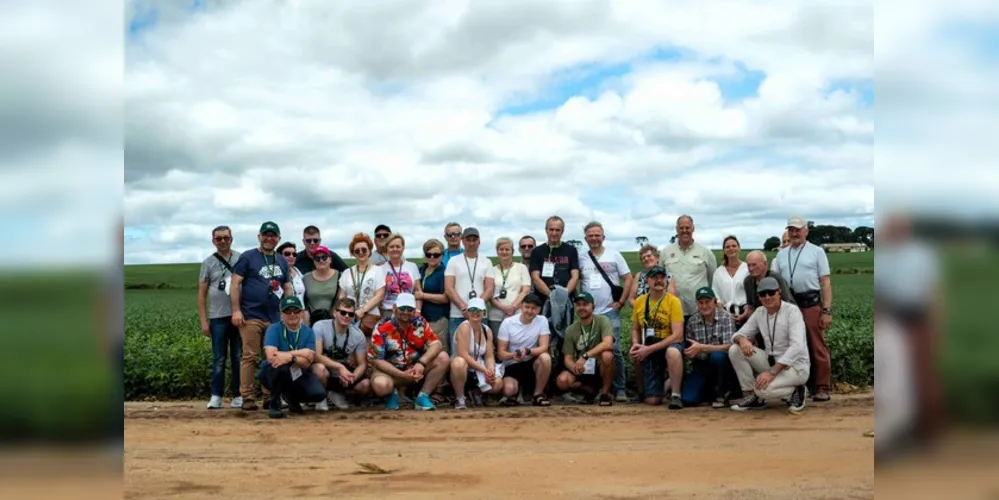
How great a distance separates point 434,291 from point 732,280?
11.6 ft

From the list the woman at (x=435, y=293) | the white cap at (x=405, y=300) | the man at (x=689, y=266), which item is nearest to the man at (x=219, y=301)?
the white cap at (x=405, y=300)

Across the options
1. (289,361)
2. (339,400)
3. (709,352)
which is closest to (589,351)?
Result: (709,352)

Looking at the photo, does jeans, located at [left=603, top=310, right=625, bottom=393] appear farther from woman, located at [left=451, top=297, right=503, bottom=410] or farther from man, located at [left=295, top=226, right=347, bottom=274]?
man, located at [left=295, top=226, right=347, bottom=274]

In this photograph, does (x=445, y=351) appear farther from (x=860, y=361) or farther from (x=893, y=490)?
(x=893, y=490)

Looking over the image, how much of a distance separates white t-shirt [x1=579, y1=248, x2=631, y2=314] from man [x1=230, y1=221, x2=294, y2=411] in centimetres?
349

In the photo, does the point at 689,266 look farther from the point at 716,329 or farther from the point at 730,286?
the point at 716,329

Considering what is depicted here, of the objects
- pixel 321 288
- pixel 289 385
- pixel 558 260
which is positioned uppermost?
A: pixel 558 260

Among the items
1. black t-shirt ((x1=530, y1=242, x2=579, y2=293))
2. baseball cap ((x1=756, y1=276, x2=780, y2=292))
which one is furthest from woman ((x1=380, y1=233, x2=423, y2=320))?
baseball cap ((x1=756, y1=276, x2=780, y2=292))

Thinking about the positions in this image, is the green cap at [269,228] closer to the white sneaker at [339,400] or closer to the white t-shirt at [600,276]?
the white sneaker at [339,400]

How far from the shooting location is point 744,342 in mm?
8203

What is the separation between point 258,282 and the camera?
8406mm

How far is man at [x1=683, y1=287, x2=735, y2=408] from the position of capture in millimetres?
8547

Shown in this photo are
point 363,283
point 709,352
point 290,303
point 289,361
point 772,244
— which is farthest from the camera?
point 772,244

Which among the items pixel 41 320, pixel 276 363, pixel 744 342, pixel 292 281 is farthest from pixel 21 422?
pixel 744 342
